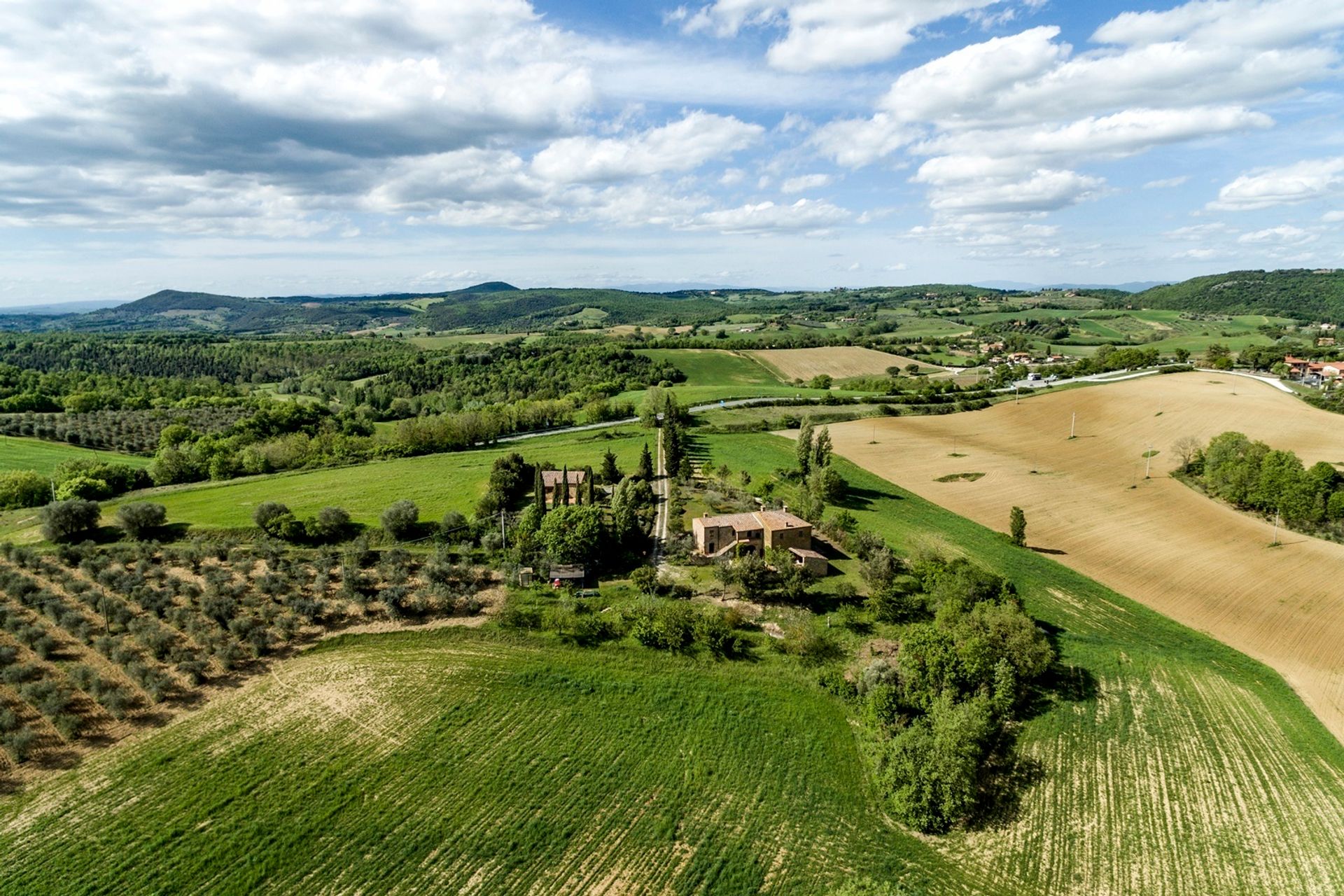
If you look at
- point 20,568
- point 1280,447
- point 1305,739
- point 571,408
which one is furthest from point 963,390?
point 20,568

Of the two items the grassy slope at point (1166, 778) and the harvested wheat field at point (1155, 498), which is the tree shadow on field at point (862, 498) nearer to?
the harvested wheat field at point (1155, 498)

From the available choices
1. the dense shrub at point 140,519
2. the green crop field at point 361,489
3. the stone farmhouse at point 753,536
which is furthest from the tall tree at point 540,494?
the dense shrub at point 140,519

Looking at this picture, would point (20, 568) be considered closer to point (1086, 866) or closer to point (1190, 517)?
point (1086, 866)

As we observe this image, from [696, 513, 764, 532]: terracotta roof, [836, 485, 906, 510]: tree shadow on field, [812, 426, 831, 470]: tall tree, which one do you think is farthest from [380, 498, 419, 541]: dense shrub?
[812, 426, 831, 470]: tall tree

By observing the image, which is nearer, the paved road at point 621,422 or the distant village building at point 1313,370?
the paved road at point 621,422

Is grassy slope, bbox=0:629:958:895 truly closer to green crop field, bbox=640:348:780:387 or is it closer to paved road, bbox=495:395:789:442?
paved road, bbox=495:395:789:442

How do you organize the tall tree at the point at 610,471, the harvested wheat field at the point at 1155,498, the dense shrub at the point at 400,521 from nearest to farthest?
the harvested wheat field at the point at 1155,498 < the dense shrub at the point at 400,521 < the tall tree at the point at 610,471
